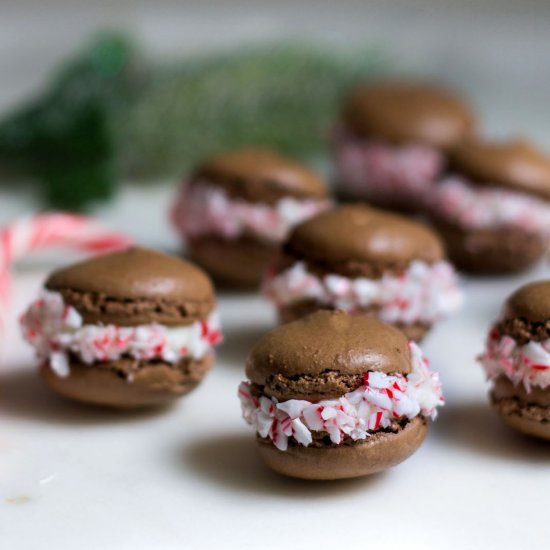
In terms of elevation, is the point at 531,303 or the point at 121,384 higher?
the point at 531,303

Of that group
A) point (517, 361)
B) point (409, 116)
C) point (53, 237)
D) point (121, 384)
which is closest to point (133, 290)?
point (121, 384)

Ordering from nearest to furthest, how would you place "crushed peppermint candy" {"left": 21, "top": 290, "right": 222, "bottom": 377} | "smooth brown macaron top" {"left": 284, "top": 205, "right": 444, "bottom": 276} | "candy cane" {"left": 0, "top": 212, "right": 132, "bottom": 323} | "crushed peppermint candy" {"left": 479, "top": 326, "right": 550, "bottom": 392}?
"crushed peppermint candy" {"left": 479, "top": 326, "right": 550, "bottom": 392} → "crushed peppermint candy" {"left": 21, "top": 290, "right": 222, "bottom": 377} → "smooth brown macaron top" {"left": 284, "top": 205, "right": 444, "bottom": 276} → "candy cane" {"left": 0, "top": 212, "right": 132, "bottom": 323}

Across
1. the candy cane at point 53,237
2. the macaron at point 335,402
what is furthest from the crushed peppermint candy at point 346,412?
the candy cane at point 53,237

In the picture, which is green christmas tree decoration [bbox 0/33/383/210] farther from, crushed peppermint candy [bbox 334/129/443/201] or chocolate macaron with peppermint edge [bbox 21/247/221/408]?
chocolate macaron with peppermint edge [bbox 21/247/221/408]

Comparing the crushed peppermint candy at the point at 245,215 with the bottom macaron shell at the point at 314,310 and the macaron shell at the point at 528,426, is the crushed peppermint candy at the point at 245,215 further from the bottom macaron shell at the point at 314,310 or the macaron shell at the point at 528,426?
the macaron shell at the point at 528,426

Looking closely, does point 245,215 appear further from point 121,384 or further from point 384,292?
point 121,384

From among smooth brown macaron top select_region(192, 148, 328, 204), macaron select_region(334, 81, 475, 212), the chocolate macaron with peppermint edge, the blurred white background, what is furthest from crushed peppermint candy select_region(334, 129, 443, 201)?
the chocolate macaron with peppermint edge
